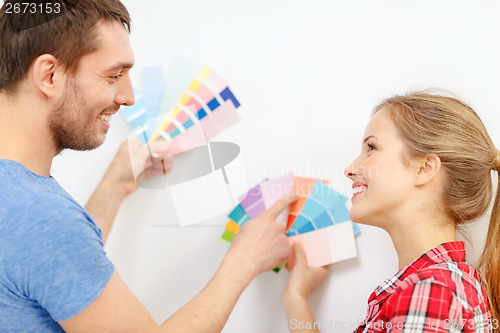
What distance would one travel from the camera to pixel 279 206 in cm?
122

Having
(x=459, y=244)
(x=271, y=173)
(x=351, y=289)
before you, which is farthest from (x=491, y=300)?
(x=271, y=173)

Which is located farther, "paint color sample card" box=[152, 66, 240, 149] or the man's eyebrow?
"paint color sample card" box=[152, 66, 240, 149]

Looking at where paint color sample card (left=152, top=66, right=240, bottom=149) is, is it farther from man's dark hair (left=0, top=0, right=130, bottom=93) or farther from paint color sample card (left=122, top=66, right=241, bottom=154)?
man's dark hair (left=0, top=0, right=130, bottom=93)

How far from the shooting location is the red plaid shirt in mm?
867

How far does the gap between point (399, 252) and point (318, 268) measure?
211 mm

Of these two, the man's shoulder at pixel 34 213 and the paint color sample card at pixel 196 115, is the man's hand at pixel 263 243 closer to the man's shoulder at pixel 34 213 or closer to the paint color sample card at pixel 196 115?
the paint color sample card at pixel 196 115

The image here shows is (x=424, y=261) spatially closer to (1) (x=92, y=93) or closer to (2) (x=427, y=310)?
(2) (x=427, y=310)

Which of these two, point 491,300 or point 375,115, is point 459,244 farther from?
point 375,115

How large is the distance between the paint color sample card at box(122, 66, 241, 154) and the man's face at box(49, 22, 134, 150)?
10.2 inches

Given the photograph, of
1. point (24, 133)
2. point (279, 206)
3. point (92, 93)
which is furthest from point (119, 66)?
point (279, 206)

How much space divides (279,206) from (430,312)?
459 mm

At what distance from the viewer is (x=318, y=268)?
47.5 inches

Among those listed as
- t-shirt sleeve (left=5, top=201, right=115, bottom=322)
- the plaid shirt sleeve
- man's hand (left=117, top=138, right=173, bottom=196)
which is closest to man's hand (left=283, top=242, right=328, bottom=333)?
the plaid shirt sleeve

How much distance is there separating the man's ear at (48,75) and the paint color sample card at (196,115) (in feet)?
1.22
